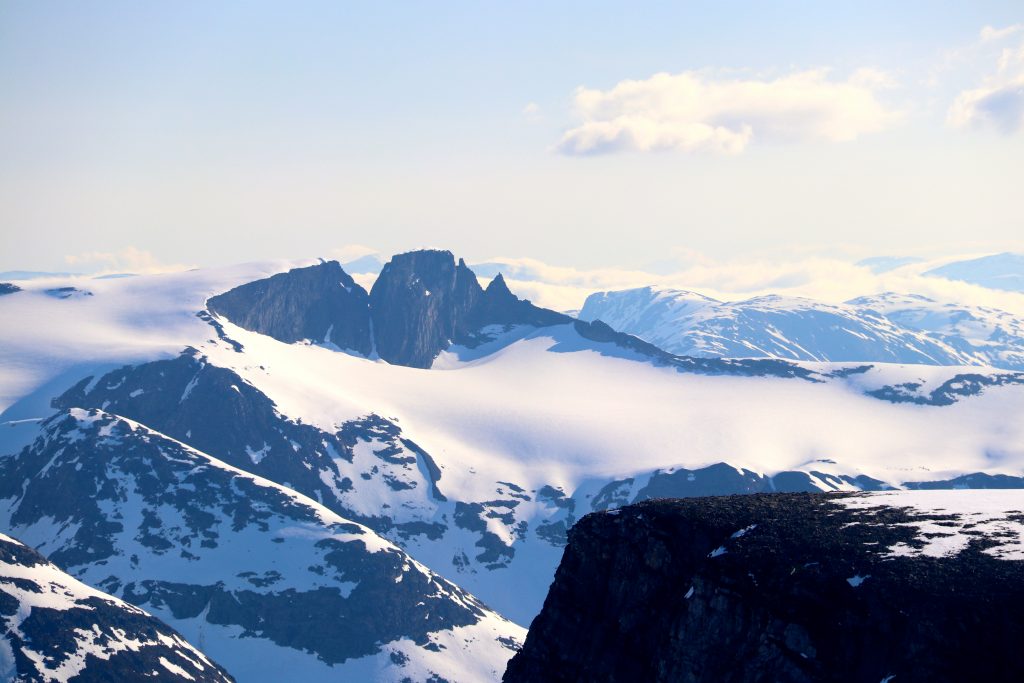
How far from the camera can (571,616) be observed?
17212 cm

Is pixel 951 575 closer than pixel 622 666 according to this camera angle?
Yes

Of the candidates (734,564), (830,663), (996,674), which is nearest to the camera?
(996,674)

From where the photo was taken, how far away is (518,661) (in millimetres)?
177000

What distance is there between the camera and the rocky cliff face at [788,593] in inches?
5423

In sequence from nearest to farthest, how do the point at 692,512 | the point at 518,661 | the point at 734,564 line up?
the point at 734,564 → the point at 692,512 → the point at 518,661

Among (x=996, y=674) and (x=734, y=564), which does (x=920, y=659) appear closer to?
(x=996, y=674)

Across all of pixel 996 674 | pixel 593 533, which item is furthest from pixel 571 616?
pixel 996 674

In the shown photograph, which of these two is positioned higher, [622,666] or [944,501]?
[944,501]

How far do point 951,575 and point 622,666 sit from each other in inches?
1376

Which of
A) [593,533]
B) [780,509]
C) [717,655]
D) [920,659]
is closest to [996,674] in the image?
[920,659]

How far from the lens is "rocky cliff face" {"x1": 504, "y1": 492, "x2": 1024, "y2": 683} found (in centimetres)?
13775

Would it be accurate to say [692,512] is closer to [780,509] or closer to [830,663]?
[780,509]

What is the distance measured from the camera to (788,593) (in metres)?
147

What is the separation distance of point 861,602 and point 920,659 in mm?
8118
